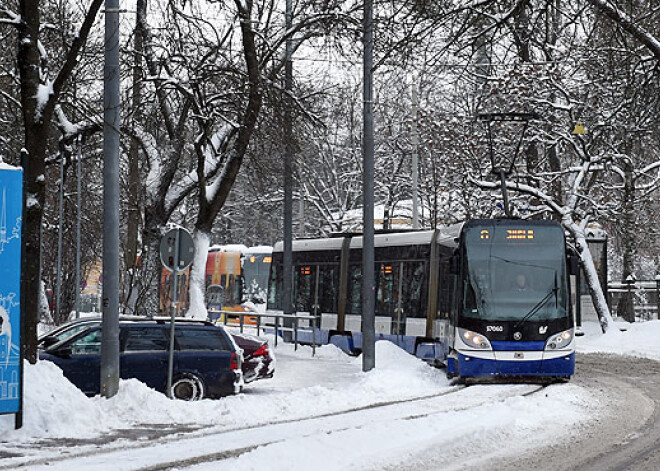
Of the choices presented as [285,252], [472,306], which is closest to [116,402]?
[472,306]

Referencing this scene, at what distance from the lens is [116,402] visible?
15.2 meters

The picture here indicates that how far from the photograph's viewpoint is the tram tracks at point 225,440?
10680mm

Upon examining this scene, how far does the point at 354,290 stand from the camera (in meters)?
29.2

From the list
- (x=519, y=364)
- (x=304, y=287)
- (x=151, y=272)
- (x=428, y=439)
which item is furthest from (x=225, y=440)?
(x=304, y=287)

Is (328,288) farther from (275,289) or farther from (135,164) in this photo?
(135,164)

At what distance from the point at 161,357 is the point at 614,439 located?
→ 7.39 metres

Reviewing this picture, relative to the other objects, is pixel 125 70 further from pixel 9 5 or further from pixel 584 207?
pixel 584 207

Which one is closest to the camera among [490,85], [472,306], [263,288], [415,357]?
[472,306]

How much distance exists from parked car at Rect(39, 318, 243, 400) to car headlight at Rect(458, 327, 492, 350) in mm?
4421

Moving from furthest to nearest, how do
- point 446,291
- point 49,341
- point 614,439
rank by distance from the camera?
point 446,291 < point 49,341 < point 614,439

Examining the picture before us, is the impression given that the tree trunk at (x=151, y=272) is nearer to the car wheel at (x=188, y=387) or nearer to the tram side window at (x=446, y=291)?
the tram side window at (x=446, y=291)

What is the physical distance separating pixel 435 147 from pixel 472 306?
675 inches

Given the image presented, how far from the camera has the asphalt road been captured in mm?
11031

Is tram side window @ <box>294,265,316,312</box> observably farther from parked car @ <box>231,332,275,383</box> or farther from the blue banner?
the blue banner
